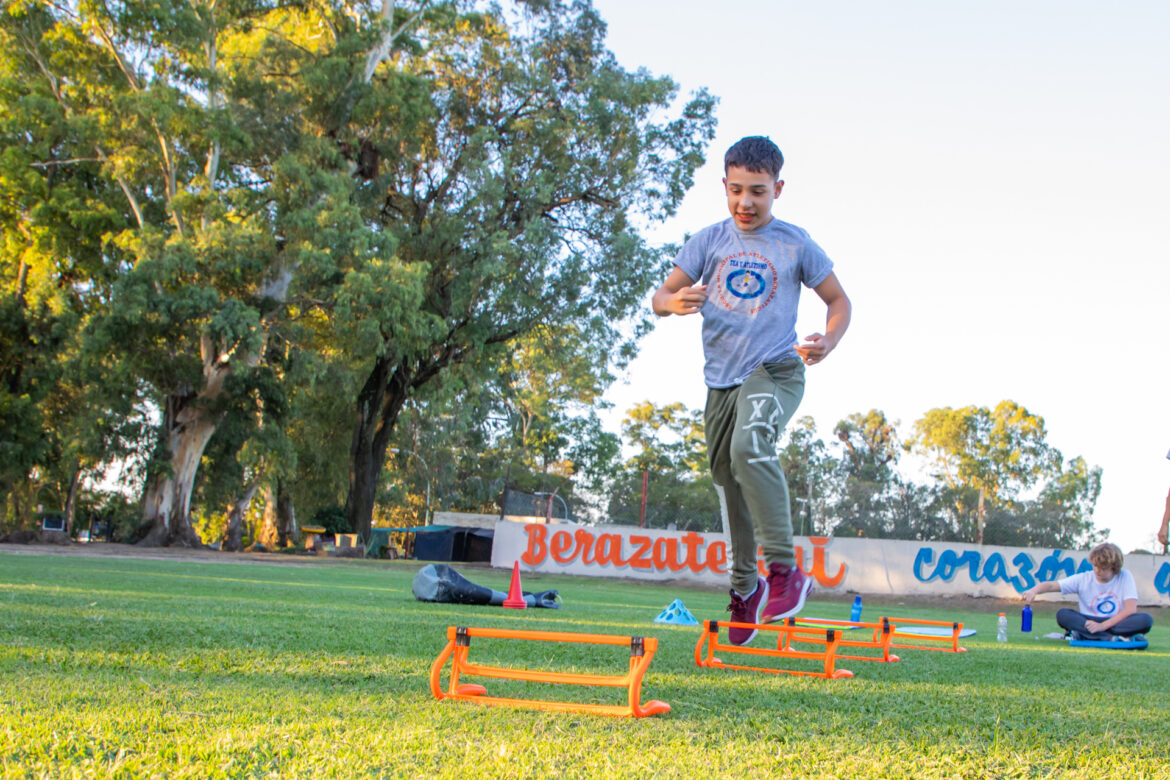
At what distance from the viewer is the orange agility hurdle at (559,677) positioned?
7.57 ft

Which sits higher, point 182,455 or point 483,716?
point 182,455

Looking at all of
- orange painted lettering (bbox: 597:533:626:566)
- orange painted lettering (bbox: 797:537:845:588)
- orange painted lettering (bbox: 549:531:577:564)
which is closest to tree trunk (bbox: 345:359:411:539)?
orange painted lettering (bbox: 549:531:577:564)

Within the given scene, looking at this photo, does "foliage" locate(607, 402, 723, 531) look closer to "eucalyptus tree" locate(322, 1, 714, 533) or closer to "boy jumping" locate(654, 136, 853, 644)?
"eucalyptus tree" locate(322, 1, 714, 533)

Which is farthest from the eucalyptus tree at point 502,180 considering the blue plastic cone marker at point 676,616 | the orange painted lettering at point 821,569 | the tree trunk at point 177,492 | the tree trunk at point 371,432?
the blue plastic cone marker at point 676,616

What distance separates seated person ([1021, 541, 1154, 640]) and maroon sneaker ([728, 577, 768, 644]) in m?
5.12

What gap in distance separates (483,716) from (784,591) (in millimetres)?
1977

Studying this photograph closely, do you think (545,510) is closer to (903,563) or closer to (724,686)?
(903,563)

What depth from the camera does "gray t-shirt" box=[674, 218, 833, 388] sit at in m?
4.06

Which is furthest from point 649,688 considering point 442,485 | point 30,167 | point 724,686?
point 442,485

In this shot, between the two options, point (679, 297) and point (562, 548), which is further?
point (562, 548)

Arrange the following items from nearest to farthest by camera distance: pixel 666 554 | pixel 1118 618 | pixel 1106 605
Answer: pixel 1118 618 → pixel 1106 605 → pixel 666 554

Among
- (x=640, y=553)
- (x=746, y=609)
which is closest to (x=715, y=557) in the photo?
(x=640, y=553)

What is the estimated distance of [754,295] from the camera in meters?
4.12

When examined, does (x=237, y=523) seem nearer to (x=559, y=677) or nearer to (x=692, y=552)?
(x=692, y=552)
